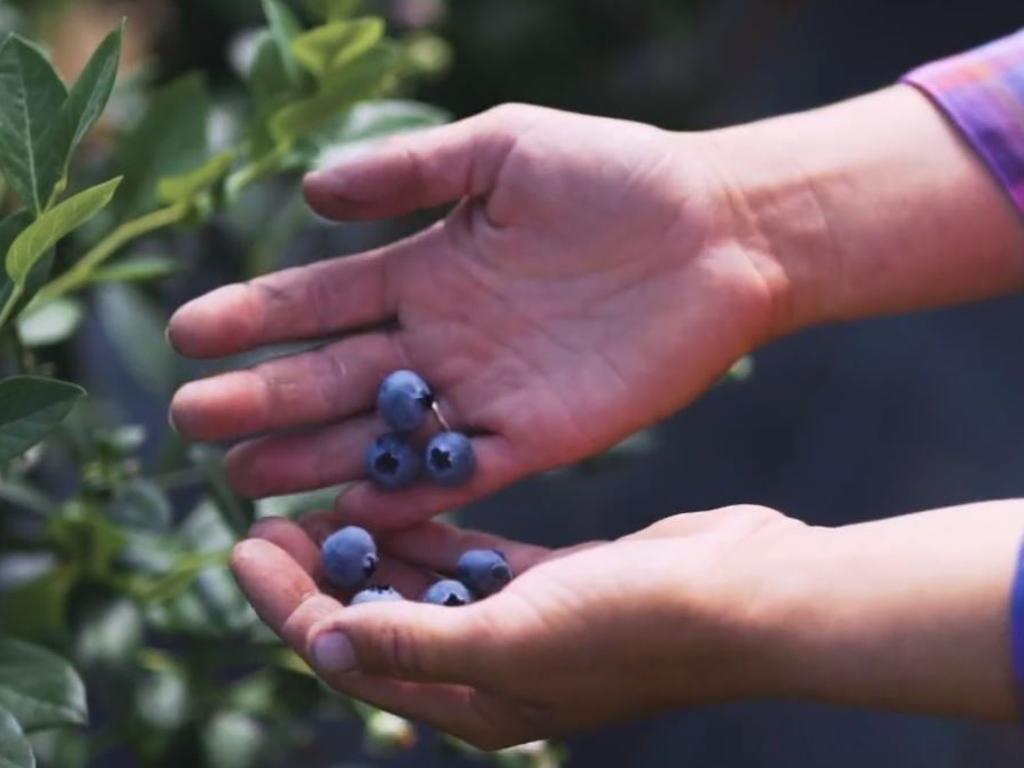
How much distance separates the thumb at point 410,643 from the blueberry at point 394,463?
22 cm

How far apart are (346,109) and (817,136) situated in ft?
1.31

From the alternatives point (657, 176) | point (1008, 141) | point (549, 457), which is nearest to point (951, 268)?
point (1008, 141)

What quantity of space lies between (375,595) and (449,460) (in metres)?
0.14

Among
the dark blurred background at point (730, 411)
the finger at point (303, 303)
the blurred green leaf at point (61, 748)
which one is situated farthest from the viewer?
the dark blurred background at point (730, 411)

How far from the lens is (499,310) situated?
1.25 meters

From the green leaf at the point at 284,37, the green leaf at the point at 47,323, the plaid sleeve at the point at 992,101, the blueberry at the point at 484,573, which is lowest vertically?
the blueberry at the point at 484,573

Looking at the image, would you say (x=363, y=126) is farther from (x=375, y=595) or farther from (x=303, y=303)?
(x=375, y=595)

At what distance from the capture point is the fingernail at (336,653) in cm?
94

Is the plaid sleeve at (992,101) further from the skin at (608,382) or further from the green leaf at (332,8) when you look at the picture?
the green leaf at (332,8)

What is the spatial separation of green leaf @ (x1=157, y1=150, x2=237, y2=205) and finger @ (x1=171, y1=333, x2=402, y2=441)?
0.13 metres

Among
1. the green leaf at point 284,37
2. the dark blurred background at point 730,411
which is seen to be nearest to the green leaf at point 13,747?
the green leaf at point 284,37

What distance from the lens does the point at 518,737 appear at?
0.99 meters

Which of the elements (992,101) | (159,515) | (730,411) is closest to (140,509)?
(159,515)

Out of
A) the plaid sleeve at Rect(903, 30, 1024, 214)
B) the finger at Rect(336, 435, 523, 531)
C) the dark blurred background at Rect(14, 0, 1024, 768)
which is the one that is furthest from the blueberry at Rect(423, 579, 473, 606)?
the dark blurred background at Rect(14, 0, 1024, 768)
